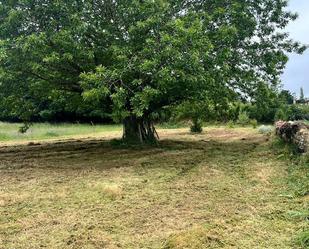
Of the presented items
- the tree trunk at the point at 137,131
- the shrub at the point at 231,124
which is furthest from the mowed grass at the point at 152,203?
the shrub at the point at 231,124

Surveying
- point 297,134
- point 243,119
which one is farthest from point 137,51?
point 243,119

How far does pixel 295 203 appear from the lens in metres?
6.91

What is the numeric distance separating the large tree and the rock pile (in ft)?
6.94

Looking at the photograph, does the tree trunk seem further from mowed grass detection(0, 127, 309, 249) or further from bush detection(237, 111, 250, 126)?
bush detection(237, 111, 250, 126)

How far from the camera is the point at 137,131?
1511 cm

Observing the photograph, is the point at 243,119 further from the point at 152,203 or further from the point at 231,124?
the point at 152,203

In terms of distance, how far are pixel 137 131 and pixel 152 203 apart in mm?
7974

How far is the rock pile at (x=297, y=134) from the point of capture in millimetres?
10328

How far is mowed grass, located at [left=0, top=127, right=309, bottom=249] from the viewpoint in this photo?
5621 mm

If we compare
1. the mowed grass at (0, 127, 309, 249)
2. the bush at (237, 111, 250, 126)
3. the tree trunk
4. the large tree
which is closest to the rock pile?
the mowed grass at (0, 127, 309, 249)

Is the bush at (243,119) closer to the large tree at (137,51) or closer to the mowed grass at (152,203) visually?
the large tree at (137,51)

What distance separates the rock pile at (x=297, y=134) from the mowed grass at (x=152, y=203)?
559 millimetres

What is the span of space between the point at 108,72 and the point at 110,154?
269 cm

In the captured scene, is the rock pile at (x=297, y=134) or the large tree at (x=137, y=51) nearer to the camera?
the rock pile at (x=297, y=134)
